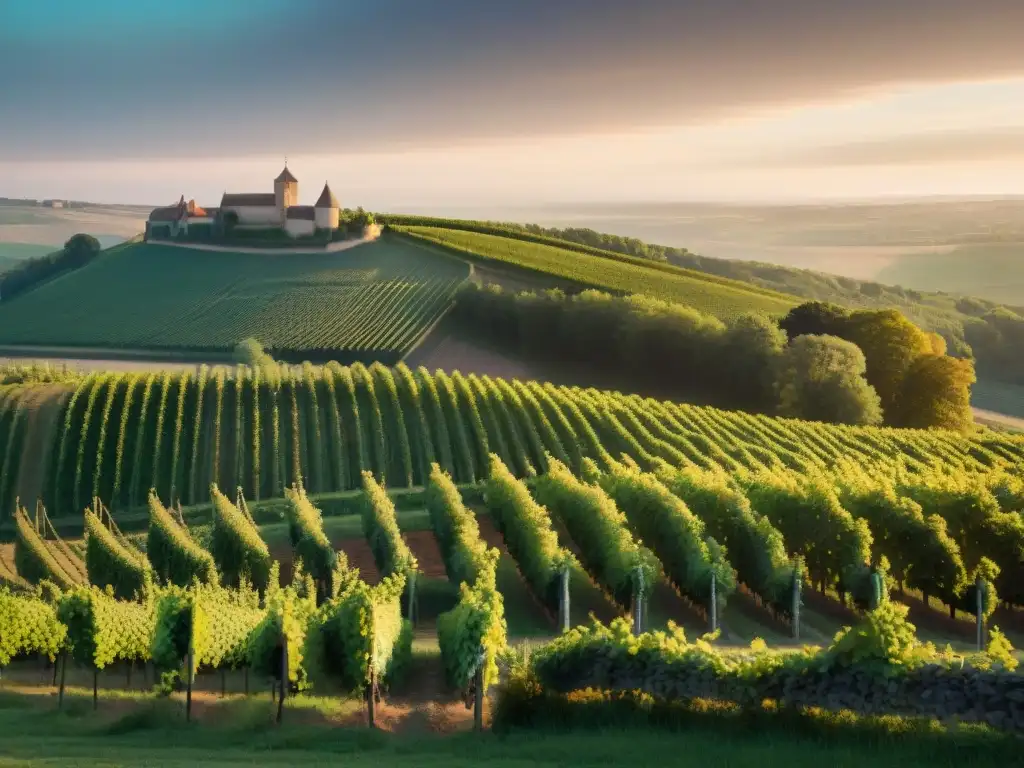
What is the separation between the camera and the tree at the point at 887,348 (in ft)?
237

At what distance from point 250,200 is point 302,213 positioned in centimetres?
846

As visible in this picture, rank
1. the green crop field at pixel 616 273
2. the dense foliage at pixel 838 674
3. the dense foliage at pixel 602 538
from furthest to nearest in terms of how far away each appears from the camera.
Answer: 1. the green crop field at pixel 616 273
2. the dense foliage at pixel 602 538
3. the dense foliage at pixel 838 674

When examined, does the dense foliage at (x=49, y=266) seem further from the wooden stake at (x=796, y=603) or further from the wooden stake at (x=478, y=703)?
the wooden stake at (x=478, y=703)

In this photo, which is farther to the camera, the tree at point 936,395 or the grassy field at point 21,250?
the grassy field at point 21,250

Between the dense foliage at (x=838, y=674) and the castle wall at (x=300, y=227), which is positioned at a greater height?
the castle wall at (x=300, y=227)

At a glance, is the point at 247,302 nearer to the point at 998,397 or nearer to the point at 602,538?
the point at 998,397

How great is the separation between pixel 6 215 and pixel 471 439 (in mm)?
163267

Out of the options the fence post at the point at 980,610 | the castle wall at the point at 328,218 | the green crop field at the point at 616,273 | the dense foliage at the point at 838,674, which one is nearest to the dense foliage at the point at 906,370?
the green crop field at the point at 616,273

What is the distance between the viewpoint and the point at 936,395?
7000 centimetres

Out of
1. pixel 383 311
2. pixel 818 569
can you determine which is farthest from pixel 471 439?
pixel 383 311

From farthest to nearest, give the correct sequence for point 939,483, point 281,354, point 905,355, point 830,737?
1. point 281,354
2. point 905,355
3. point 939,483
4. point 830,737

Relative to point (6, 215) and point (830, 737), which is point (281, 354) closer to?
point (830, 737)

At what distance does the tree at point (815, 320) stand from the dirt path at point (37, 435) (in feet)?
163

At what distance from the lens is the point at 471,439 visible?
1869 inches
